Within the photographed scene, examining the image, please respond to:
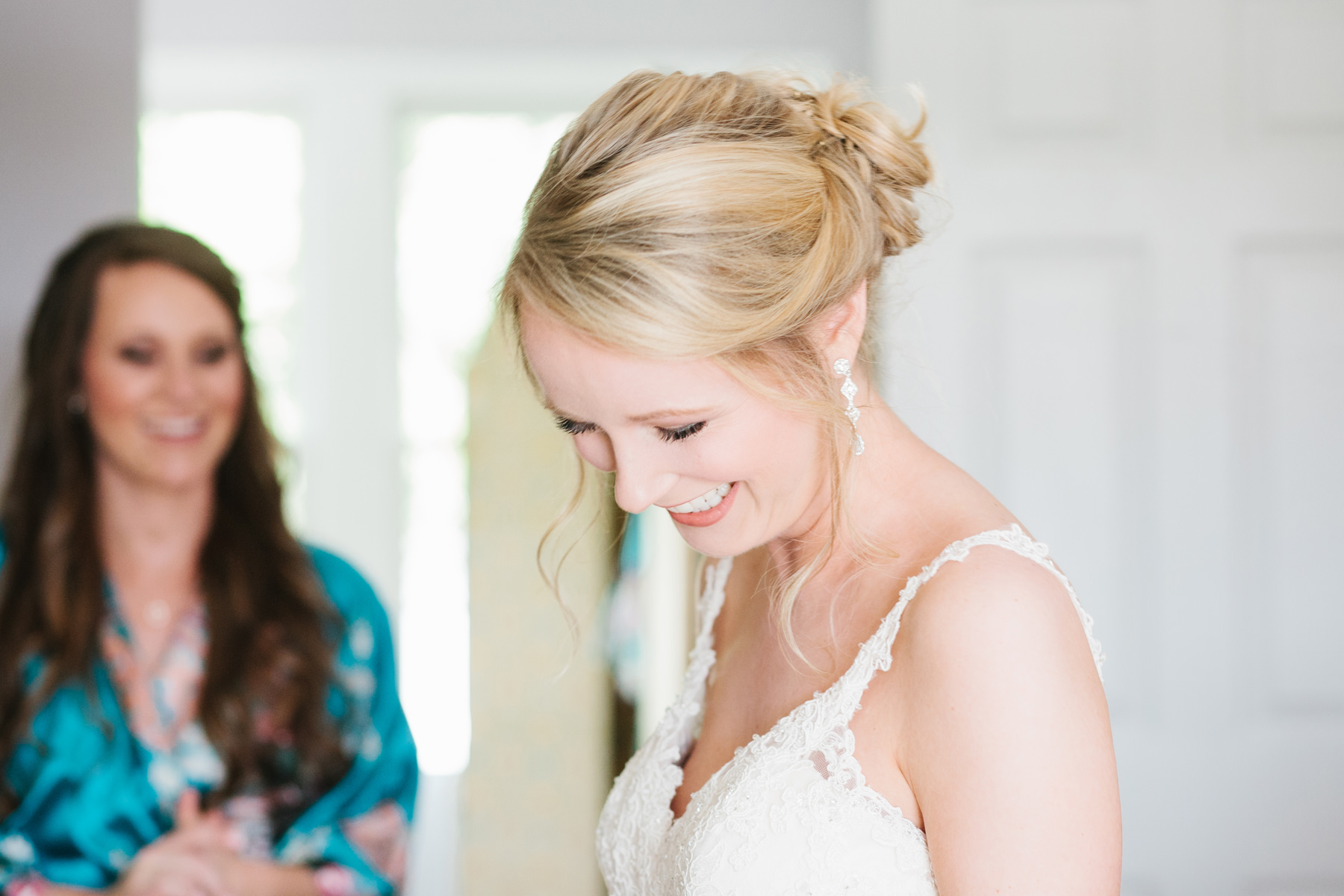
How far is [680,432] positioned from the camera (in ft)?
2.99

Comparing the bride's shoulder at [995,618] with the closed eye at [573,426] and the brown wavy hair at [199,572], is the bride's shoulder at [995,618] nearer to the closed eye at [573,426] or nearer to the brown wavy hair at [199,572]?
the closed eye at [573,426]

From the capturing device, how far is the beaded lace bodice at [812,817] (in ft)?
2.79

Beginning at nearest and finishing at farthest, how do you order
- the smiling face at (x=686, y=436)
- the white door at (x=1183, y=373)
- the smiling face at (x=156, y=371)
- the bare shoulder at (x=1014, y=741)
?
the bare shoulder at (x=1014, y=741) → the smiling face at (x=686, y=436) → the smiling face at (x=156, y=371) → the white door at (x=1183, y=373)

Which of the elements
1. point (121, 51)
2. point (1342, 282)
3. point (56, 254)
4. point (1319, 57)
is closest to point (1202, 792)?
point (1342, 282)

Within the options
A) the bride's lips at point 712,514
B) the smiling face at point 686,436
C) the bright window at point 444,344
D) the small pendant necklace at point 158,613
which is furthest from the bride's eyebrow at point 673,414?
the bright window at point 444,344

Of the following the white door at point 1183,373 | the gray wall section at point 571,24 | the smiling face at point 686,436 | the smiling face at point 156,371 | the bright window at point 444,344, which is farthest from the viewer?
the bright window at point 444,344

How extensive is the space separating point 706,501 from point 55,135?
Answer: 1.36 meters

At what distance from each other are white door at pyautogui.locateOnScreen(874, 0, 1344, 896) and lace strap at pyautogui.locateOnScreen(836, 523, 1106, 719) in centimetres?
119

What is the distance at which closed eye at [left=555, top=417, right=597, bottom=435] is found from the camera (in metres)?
0.95

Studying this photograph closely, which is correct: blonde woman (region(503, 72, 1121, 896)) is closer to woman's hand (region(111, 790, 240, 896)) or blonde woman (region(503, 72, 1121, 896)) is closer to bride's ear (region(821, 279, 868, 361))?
bride's ear (region(821, 279, 868, 361))

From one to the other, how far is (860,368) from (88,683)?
129 cm

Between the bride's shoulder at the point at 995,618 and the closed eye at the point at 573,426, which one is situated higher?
the closed eye at the point at 573,426

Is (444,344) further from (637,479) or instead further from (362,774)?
(637,479)

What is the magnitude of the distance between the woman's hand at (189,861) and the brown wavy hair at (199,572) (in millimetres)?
44
